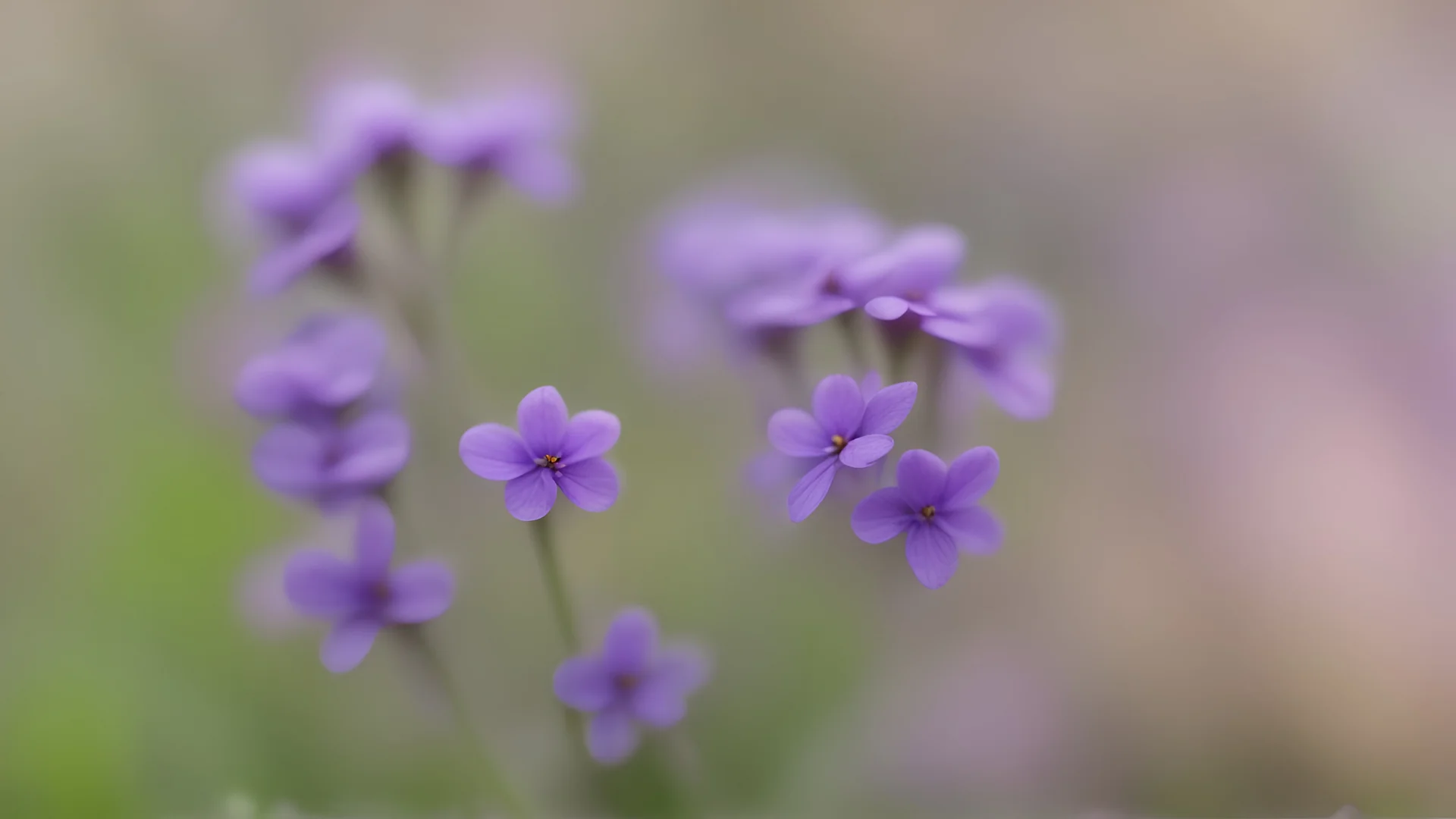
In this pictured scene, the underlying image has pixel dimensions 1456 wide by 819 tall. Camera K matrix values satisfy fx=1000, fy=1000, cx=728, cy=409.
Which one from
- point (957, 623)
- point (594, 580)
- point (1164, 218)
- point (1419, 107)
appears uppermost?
point (1419, 107)

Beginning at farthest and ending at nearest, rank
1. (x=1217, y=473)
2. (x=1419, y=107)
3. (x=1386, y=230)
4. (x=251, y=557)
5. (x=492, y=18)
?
1. (x=492, y=18)
2. (x=1419, y=107)
3. (x=1386, y=230)
4. (x=1217, y=473)
5. (x=251, y=557)

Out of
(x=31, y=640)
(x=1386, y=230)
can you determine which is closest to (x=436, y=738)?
(x=31, y=640)

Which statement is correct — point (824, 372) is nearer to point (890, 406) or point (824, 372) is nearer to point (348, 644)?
point (890, 406)

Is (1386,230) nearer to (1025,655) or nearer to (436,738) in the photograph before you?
(1025,655)

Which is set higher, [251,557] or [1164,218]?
[1164,218]

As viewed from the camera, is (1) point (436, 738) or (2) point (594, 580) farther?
(2) point (594, 580)

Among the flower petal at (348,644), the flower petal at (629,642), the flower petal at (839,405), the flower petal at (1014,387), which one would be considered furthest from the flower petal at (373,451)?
the flower petal at (1014,387)

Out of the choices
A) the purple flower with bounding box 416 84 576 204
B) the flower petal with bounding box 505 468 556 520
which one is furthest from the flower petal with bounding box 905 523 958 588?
the purple flower with bounding box 416 84 576 204

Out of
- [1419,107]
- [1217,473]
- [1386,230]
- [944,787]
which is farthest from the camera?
[1419,107]
